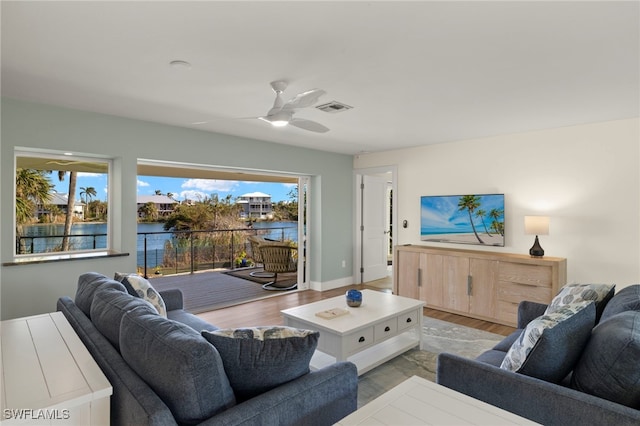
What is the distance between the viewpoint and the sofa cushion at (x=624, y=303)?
189 centimetres

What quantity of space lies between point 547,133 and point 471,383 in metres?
3.79

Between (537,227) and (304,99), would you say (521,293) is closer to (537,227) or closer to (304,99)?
(537,227)

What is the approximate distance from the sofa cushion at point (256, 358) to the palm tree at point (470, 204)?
4083 mm

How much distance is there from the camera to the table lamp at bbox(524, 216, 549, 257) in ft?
13.2

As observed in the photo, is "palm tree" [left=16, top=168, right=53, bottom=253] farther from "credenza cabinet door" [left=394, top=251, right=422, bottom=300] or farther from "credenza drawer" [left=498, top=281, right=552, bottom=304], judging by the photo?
"credenza drawer" [left=498, top=281, right=552, bottom=304]

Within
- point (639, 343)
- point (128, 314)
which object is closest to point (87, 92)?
point (128, 314)

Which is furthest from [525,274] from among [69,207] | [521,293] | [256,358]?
[69,207]

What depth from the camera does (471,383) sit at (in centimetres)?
171

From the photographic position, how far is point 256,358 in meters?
1.40

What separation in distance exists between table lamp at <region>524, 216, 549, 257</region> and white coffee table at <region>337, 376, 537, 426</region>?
3.28 meters

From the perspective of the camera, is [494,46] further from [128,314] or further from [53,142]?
[53,142]

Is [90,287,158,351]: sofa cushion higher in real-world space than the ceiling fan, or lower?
lower

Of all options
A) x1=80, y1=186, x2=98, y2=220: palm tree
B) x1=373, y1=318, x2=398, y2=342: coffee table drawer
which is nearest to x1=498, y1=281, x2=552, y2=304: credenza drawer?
x1=373, y1=318, x2=398, y2=342: coffee table drawer

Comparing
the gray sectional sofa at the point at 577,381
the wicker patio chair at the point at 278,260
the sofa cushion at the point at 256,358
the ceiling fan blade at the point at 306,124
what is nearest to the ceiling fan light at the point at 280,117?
the ceiling fan blade at the point at 306,124
